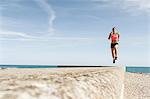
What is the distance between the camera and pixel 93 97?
1240 mm

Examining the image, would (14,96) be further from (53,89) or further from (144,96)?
(144,96)

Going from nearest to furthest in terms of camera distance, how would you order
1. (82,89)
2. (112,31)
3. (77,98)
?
(77,98) → (82,89) → (112,31)

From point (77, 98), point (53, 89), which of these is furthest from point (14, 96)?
point (77, 98)

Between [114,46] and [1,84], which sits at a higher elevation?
[114,46]

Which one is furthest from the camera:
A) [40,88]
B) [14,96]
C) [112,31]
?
[112,31]

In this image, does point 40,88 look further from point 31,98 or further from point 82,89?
point 82,89

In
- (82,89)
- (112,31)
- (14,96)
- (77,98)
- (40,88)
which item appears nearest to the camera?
(14,96)

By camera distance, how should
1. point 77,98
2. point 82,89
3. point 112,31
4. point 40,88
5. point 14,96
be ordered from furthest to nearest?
point 112,31 < point 82,89 < point 77,98 < point 40,88 < point 14,96

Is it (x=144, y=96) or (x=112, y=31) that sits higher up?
(x=112, y=31)

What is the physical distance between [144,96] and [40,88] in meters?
20.1

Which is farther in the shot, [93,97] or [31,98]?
[93,97]

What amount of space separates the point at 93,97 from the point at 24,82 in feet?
1.22

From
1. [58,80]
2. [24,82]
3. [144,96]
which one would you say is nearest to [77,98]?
[58,80]

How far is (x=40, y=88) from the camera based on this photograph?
0.95 meters
